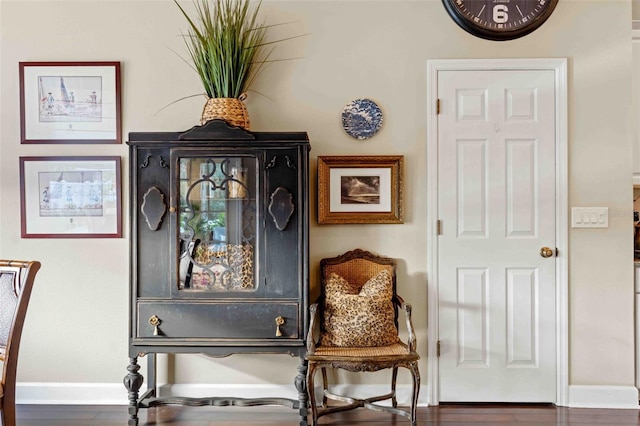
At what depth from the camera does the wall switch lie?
2.80m

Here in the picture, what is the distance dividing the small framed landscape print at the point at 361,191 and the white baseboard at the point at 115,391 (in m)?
1.04

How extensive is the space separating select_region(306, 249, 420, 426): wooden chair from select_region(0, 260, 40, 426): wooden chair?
1283mm

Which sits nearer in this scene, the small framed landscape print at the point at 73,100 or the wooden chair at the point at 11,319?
the wooden chair at the point at 11,319

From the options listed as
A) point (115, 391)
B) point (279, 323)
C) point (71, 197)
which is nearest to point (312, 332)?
point (279, 323)

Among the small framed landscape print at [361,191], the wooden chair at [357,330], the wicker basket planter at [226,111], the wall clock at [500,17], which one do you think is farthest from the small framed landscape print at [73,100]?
the wall clock at [500,17]

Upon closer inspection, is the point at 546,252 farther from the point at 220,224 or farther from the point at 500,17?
the point at 220,224

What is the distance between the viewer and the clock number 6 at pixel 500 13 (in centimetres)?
282

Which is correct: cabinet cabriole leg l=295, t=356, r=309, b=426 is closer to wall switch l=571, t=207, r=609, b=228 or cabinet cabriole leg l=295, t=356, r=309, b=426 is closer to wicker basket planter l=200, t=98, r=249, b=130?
wicker basket planter l=200, t=98, r=249, b=130

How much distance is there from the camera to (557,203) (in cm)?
280

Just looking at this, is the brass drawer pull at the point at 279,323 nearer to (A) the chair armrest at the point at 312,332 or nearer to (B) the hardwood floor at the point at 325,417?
(A) the chair armrest at the point at 312,332

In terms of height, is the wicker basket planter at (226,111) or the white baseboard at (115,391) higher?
the wicker basket planter at (226,111)

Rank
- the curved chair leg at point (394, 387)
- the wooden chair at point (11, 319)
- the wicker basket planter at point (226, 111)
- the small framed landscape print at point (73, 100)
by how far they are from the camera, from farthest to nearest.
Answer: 1. the small framed landscape print at point (73, 100)
2. the curved chair leg at point (394, 387)
3. the wicker basket planter at point (226, 111)
4. the wooden chair at point (11, 319)

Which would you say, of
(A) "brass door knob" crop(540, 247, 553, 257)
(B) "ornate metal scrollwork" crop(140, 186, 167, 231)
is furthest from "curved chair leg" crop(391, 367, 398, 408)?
(B) "ornate metal scrollwork" crop(140, 186, 167, 231)

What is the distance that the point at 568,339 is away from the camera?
9.20 ft
